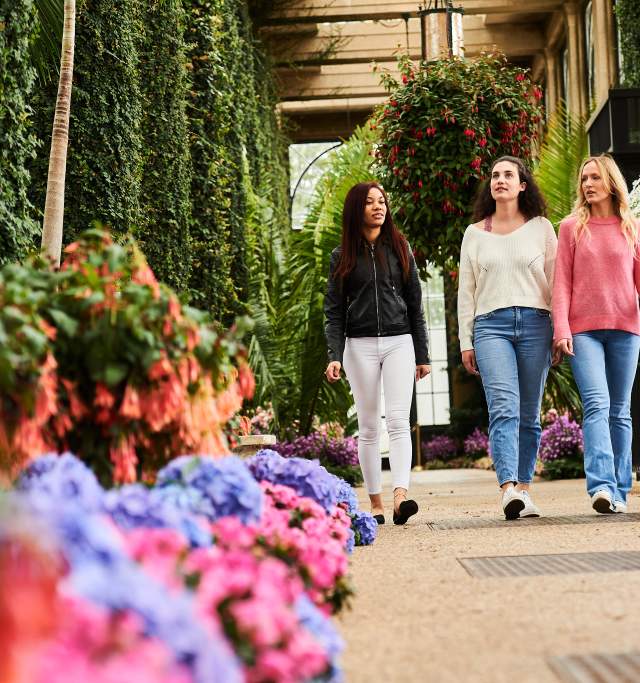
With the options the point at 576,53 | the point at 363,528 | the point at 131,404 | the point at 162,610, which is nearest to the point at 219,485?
A: the point at 131,404

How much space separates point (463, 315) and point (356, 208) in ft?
2.37

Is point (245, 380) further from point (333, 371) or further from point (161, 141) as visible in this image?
point (161, 141)

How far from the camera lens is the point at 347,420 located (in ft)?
40.3

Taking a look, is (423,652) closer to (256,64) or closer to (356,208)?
(356,208)

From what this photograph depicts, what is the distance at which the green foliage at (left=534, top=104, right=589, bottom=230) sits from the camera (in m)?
10.9

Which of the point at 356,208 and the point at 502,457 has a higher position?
the point at 356,208

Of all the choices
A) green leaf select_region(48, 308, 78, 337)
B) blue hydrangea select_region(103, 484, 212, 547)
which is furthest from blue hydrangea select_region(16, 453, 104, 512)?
green leaf select_region(48, 308, 78, 337)

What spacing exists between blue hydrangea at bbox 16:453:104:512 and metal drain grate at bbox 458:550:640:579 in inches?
59.2

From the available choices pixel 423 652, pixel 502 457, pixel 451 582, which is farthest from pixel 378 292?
pixel 423 652

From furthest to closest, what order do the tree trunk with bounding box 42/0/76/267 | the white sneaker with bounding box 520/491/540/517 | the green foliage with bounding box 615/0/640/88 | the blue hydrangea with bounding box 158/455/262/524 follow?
the green foliage with bounding box 615/0/640/88
the white sneaker with bounding box 520/491/540/517
the tree trunk with bounding box 42/0/76/267
the blue hydrangea with bounding box 158/455/262/524

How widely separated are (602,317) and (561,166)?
607cm

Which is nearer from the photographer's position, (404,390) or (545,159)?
(404,390)

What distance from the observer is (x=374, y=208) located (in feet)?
18.1

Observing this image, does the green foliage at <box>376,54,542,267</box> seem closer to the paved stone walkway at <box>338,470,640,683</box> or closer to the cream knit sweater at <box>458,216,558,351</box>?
the cream knit sweater at <box>458,216,558,351</box>
